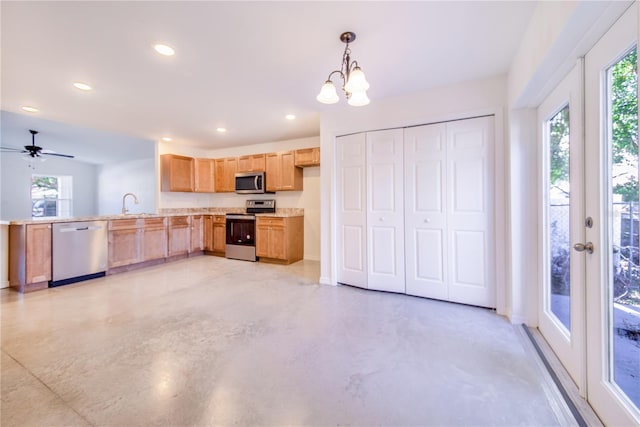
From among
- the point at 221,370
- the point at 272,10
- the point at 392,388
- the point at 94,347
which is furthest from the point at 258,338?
the point at 272,10

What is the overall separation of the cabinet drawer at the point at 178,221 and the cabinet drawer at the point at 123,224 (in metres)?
0.65

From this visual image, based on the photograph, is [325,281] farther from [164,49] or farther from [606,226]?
[164,49]

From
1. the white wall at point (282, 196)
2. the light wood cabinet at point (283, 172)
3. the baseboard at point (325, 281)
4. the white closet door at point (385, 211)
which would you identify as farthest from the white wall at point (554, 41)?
the light wood cabinet at point (283, 172)

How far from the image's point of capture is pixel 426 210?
2920 mm

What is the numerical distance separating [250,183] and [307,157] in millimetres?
1415

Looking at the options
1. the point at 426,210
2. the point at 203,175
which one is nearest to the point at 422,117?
the point at 426,210

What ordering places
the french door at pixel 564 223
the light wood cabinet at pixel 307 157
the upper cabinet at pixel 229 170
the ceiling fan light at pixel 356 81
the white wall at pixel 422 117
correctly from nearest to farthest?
1. the french door at pixel 564 223
2. the ceiling fan light at pixel 356 81
3. the white wall at pixel 422 117
4. the light wood cabinet at pixel 307 157
5. the upper cabinet at pixel 229 170

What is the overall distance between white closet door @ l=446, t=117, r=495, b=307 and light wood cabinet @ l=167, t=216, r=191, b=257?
4872mm

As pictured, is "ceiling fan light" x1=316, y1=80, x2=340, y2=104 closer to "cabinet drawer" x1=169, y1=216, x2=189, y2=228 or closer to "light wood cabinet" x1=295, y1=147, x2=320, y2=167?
"light wood cabinet" x1=295, y1=147, x2=320, y2=167

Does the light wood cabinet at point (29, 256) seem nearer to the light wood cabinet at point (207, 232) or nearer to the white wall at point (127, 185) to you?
the light wood cabinet at point (207, 232)

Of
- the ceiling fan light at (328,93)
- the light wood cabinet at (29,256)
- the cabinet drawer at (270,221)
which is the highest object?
the ceiling fan light at (328,93)

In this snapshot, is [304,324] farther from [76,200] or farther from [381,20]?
[76,200]

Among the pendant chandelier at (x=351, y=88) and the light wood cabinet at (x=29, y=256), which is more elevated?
the pendant chandelier at (x=351, y=88)

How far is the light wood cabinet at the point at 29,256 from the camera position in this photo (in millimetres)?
3236
